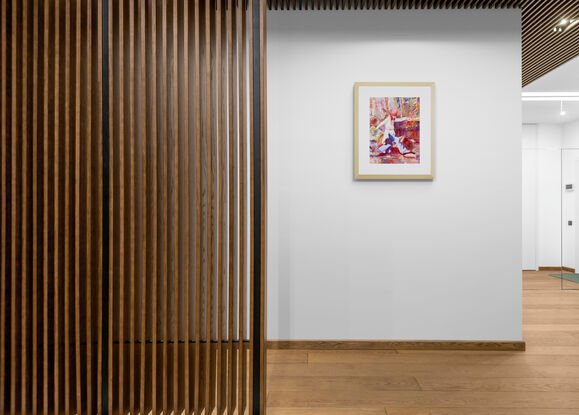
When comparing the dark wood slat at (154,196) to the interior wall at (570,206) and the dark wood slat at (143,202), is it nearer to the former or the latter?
the dark wood slat at (143,202)

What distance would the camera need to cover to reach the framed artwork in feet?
8.61

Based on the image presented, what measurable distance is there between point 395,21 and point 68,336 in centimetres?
306

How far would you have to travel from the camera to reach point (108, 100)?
1.59 meters

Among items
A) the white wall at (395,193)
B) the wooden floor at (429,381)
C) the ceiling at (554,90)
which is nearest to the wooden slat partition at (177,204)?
the wooden floor at (429,381)

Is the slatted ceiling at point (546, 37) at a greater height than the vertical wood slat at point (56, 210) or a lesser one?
greater

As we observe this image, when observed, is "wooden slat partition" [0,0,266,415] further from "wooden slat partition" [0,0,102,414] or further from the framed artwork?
the framed artwork

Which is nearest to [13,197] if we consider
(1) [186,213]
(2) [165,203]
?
(2) [165,203]

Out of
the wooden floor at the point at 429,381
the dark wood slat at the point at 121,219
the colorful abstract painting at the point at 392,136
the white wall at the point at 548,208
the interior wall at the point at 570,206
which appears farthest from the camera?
the white wall at the point at 548,208

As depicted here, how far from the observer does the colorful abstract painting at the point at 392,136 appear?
263 centimetres

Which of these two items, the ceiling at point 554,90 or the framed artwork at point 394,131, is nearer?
the framed artwork at point 394,131

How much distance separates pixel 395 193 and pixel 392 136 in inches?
18.2

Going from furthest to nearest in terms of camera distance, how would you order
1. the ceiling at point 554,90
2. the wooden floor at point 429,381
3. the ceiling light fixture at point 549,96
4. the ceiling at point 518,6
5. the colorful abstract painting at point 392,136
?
1. the ceiling light fixture at point 549,96
2. the ceiling at point 554,90
3. the colorful abstract painting at point 392,136
4. the ceiling at point 518,6
5. the wooden floor at point 429,381

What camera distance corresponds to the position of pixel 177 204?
62.5 inches

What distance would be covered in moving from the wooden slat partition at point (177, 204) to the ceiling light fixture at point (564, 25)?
8.75ft
